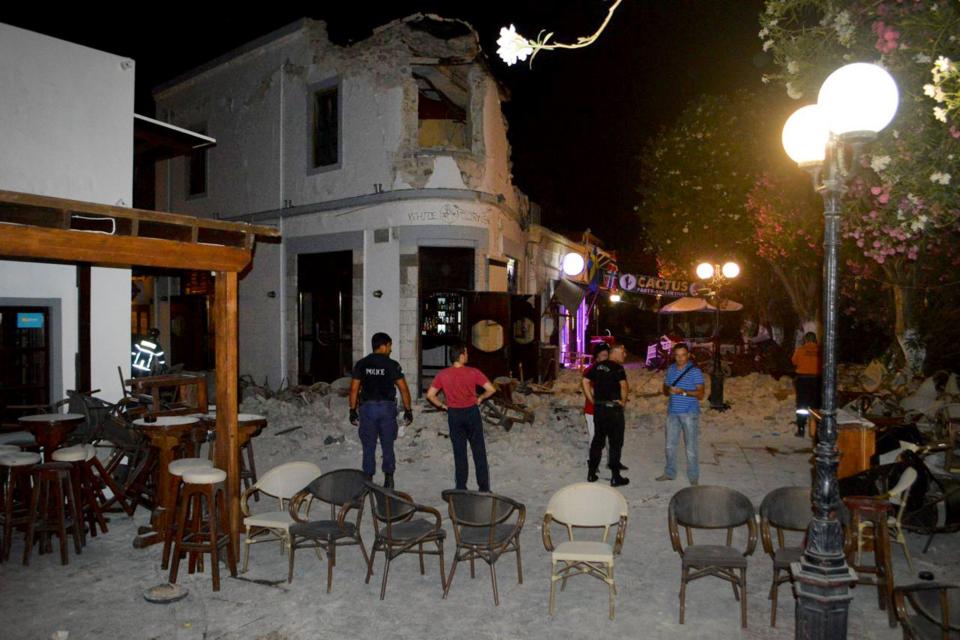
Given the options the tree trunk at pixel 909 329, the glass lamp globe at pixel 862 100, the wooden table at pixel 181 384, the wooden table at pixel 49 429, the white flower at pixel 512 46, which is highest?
the white flower at pixel 512 46

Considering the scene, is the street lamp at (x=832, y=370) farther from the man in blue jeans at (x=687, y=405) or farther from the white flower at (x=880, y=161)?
the man in blue jeans at (x=687, y=405)

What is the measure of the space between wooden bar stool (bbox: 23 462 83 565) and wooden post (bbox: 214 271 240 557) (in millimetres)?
1479

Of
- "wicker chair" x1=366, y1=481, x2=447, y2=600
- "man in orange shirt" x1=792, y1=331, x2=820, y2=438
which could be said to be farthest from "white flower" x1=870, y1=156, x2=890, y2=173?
"man in orange shirt" x1=792, y1=331, x2=820, y2=438

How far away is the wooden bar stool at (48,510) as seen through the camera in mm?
6191

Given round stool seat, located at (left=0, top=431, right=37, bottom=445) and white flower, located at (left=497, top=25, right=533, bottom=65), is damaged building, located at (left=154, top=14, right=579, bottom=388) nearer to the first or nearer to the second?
round stool seat, located at (left=0, top=431, right=37, bottom=445)

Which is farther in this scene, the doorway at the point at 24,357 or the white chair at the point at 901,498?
the doorway at the point at 24,357

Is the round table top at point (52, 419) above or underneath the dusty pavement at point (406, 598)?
above

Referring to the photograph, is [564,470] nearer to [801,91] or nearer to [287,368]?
[801,91]

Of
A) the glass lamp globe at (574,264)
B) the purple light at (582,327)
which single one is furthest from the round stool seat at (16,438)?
the purple light at (582,327)

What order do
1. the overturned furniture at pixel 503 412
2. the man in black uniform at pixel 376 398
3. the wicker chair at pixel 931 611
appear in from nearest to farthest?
the wicker chair at pixel 931 611
the man in black uniform at pixel 376 398
the overturned furniture at pixel 503 412

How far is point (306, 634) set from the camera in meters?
4.82

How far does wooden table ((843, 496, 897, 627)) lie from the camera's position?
16.4 feet

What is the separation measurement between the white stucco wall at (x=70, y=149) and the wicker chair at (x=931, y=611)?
8951mm

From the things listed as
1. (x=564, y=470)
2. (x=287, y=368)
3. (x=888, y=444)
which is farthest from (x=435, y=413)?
(x=888, y=444)
